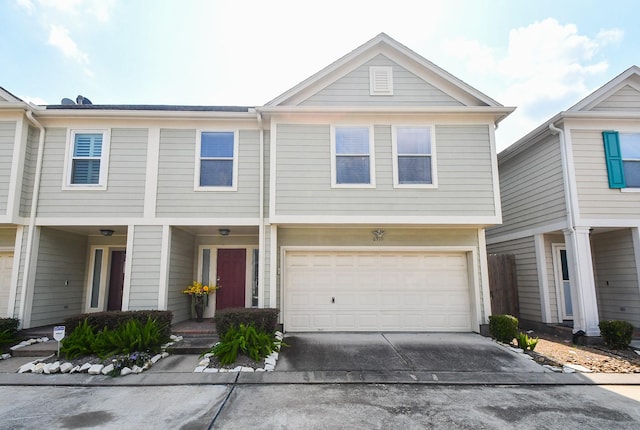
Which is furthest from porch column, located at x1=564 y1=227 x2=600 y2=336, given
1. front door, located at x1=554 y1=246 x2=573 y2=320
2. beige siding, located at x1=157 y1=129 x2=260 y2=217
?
beige siding, located at x1=157 y1=129 x2=260 y2=217

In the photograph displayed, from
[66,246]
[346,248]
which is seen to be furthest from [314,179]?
[66,246]

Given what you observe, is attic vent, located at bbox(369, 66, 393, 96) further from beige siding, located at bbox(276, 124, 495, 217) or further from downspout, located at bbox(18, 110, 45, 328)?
downspout, located at bbox(18, 110, 45, 328)

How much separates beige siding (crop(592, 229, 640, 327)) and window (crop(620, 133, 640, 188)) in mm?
1261

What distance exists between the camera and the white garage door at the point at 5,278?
8562mm

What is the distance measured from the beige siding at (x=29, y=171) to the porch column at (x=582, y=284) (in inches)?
504

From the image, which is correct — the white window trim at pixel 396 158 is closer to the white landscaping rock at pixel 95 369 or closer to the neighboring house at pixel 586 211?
the neighboring house at pixel 586 211

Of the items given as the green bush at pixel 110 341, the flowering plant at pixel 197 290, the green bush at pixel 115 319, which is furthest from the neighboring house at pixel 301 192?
the green bush at pixel 110 341

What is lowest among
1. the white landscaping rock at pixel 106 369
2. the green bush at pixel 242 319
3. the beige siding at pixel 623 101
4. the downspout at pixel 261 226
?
the white landscaping rock at pixel 106 369

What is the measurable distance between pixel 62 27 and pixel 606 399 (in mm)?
13215

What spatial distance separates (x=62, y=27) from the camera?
8453 millimetres

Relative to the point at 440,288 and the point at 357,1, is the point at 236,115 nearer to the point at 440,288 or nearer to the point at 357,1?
the point at 357,1

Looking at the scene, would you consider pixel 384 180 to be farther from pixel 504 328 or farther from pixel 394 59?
pixel 504 328

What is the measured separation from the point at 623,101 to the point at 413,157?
5681 mm

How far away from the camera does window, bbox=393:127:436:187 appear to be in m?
7.92
